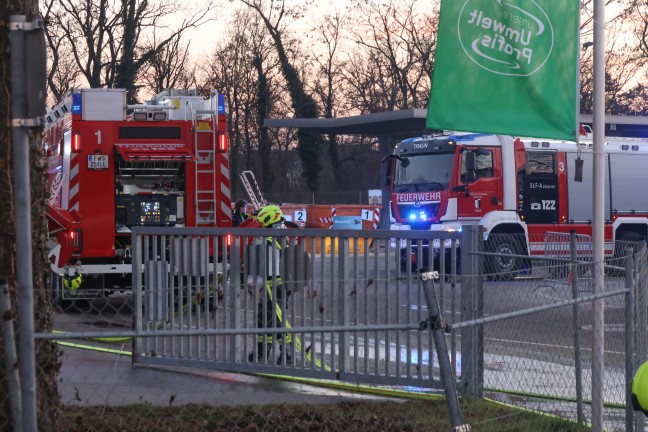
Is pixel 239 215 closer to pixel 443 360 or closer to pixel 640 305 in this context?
pixel 640 305

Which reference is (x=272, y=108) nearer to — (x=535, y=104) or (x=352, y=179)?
(x=352, y=179)

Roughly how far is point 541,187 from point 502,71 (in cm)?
1670

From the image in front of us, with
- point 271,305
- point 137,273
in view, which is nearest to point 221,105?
point 137,273

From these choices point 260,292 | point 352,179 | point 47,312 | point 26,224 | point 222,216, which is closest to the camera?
point 26,224

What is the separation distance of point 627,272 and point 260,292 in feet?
11.4

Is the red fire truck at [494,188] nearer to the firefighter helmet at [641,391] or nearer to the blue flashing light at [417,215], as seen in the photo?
the blue flashing light at [417,215]

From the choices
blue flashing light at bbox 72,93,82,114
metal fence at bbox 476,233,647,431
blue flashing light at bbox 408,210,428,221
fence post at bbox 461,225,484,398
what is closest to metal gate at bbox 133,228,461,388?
fence post at bbox 461,225,484,398

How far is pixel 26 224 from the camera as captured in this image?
13.2 feet

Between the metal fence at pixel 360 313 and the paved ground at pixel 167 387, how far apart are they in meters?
0.04

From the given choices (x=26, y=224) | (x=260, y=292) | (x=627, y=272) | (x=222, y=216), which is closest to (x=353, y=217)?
(x=222, y=216)

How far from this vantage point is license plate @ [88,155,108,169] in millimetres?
15567

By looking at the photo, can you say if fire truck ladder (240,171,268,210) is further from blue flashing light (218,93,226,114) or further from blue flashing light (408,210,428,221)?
blue flashing light (218,93,226,114)

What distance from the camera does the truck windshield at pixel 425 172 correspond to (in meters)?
22.3

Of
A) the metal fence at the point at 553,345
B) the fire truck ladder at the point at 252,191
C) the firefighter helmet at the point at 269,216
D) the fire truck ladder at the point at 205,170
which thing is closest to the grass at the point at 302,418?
the metal fence at the point at 553,345
